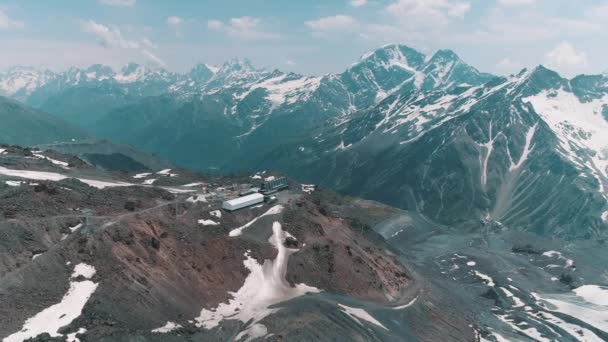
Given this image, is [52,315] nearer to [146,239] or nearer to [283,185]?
[146,239]

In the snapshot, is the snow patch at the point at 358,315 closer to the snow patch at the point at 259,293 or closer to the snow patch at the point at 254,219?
the snow patch at the point at 259,293

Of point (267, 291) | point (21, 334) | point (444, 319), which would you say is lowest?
point (444, 319)

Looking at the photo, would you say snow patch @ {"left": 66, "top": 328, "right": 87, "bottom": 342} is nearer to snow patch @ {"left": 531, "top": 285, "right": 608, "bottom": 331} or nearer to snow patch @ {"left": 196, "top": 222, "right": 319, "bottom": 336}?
snow patch @ {"left": 196, "top": 222, "right": 319, "bottom": 336}

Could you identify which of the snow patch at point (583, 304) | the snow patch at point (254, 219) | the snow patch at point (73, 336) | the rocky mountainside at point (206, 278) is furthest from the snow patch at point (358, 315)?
the snow patch at point (583, 304)

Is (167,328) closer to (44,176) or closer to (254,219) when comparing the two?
(254,219)

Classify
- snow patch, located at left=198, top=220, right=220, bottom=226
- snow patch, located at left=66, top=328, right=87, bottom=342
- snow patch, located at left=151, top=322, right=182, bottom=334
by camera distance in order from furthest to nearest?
1. snow patch, located at left=198, top=220, right=220, bottom=226
2. snow patch, located at left=151, top=322, right=182, bottom=334
3. snow patch, located at left=66, top=328, right=87, bottom=342

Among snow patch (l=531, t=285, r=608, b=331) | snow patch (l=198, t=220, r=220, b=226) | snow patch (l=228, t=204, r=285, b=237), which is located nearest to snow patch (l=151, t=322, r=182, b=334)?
snow patch (l=198, t=220, r=220, b=226)

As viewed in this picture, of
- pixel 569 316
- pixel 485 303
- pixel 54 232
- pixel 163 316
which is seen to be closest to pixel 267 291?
pixel 163 316
